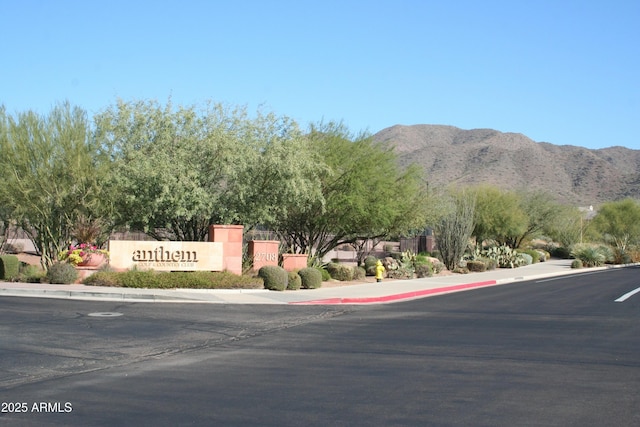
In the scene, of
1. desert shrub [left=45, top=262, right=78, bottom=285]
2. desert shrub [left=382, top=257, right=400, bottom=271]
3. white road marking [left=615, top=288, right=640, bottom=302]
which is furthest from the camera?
desert shrub [left=382, top=257, right=400, bottom=271]

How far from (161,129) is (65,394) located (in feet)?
67.3

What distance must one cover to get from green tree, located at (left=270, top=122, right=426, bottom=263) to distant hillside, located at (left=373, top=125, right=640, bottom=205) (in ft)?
218

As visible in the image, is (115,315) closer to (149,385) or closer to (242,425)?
(149,385)

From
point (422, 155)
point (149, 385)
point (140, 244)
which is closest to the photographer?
point (149, 385)

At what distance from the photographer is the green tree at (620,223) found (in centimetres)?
7306

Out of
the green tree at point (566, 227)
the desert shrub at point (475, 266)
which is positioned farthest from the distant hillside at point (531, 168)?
the desert shrub at point (475, 266)

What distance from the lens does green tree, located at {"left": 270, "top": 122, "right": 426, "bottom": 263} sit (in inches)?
1259

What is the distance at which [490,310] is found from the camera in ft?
67.7

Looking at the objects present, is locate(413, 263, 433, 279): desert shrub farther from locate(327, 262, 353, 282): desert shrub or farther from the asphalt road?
the asphalt road

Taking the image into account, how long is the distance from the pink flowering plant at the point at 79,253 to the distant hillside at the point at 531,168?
254ft

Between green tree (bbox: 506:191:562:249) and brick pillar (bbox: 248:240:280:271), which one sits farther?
green tree (bbox: 506:191:562:249)

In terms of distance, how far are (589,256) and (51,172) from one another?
45003 mm

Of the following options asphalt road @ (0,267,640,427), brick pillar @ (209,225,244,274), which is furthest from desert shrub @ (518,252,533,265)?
asphalt road @ (0,267,640,427)

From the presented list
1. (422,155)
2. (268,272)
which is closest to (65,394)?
(268,272)
